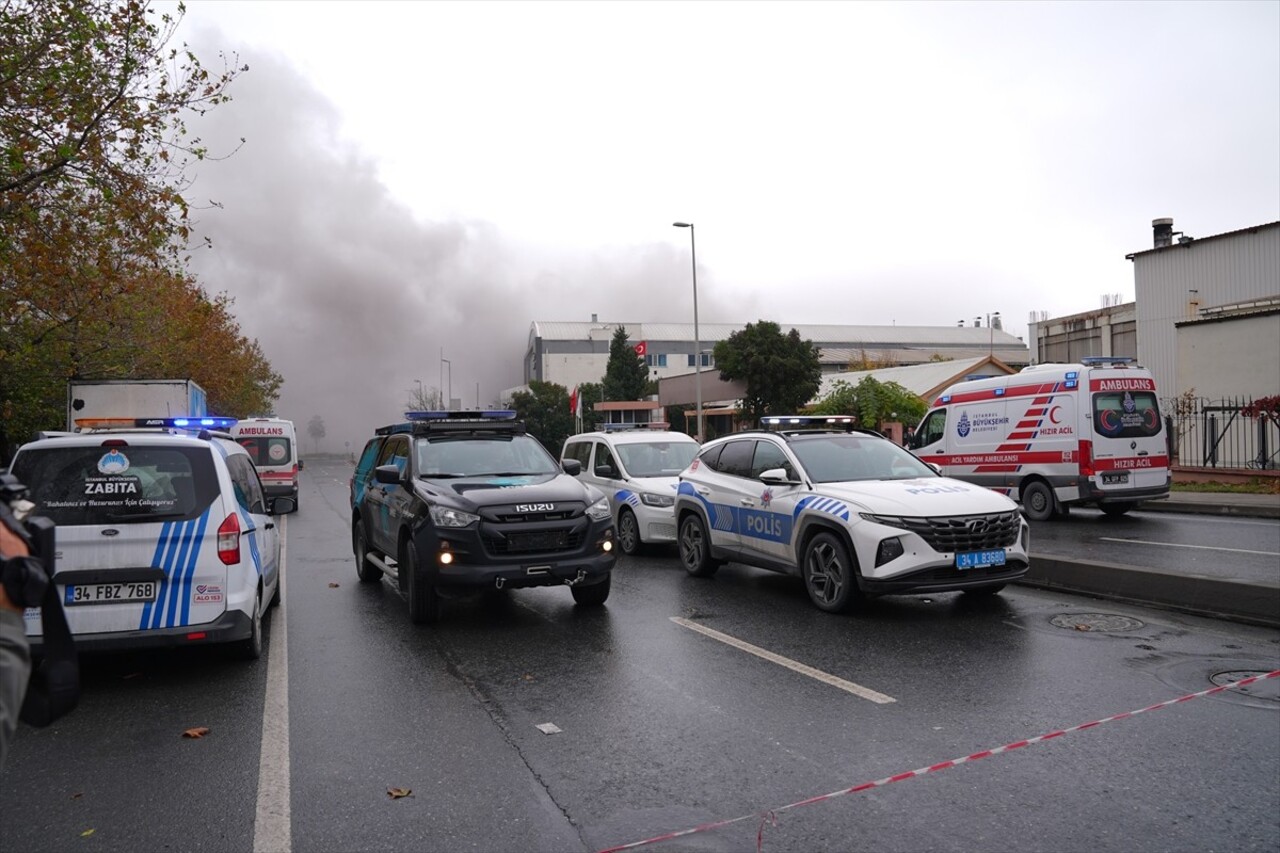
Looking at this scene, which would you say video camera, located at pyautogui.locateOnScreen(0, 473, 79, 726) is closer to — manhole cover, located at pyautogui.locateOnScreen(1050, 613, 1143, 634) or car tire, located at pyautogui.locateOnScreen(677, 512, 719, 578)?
manhole cover, located at pyautogui.locateOnScreen(1050, 613, 1143, 634)

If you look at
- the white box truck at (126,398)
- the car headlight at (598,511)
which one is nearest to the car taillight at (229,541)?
the car headlight at (598,511)

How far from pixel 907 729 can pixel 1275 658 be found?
10.5 feet

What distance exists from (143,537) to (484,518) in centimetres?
258

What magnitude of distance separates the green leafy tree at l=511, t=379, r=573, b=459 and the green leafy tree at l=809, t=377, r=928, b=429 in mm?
36685

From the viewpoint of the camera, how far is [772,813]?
154 inches

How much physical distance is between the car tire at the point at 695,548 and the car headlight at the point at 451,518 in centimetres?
334

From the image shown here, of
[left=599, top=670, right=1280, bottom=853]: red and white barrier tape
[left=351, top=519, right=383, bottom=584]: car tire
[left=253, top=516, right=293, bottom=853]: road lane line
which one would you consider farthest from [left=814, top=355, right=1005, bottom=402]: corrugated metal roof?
[left=253, top=516, right=293, bottom=853]: road lane line

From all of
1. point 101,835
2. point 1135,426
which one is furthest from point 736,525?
point 1135,426

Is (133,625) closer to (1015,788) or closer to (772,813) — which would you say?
(772,813)

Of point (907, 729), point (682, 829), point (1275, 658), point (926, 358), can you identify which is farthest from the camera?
point (926, 358)

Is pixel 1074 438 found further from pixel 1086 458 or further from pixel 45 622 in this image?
pixel 45 622

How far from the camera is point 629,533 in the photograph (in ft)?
41.7

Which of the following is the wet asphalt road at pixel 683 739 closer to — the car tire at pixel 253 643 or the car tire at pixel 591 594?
the car tire at pixel 253 643

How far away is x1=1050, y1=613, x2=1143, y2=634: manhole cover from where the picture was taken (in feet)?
24.0
